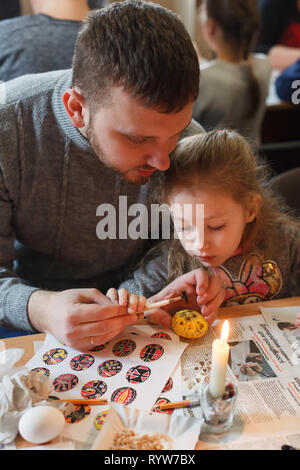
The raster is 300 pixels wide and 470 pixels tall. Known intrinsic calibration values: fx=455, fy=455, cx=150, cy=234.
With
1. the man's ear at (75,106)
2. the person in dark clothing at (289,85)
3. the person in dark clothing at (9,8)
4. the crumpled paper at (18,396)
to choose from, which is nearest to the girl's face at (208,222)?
the man's ear at (75,106)

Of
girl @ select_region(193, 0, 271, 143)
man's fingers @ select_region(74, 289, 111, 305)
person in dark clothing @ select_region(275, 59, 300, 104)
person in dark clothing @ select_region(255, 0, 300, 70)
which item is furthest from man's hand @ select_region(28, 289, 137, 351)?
person in dark clothing @ select_region(255, 0, 300, 70)

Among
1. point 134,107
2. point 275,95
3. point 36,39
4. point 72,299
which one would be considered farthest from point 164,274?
point 275,95

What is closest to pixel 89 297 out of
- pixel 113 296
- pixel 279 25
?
pixel 113 296

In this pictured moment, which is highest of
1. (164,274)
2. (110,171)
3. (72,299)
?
(110,171)

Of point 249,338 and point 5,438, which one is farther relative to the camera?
point 249,338

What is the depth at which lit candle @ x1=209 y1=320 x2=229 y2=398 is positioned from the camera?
0.80m

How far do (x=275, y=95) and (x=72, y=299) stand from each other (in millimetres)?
2072

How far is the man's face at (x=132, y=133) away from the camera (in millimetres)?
983

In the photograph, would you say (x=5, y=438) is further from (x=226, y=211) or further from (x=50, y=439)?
(x=226, y=211)

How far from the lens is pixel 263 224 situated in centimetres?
133

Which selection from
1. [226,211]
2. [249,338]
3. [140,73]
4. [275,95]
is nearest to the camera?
[140,73]

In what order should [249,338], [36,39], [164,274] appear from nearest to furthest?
[249,338]
[164,274]
[36,39]

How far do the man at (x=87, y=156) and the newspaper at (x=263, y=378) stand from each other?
0.12 meters

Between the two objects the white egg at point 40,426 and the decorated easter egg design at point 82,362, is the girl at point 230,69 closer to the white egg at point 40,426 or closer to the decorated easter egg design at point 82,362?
the decorated easter egg design at point 82,362
